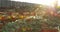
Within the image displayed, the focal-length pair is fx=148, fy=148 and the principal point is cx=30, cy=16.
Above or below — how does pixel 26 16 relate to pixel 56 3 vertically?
below

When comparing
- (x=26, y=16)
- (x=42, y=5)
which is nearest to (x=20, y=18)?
(x=26, y=16)

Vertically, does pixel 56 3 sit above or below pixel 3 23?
above

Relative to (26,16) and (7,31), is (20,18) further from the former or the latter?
(7,31)

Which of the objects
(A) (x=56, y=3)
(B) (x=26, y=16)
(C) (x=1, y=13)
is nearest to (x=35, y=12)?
(B) (x=26, y=16)

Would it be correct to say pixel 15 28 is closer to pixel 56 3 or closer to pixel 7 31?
pixel 7 31

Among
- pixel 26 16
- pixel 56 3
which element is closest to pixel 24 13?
pixel 26 16

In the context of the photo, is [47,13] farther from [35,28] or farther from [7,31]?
[7,31]

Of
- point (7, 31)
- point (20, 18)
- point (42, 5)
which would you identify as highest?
point (42, 5)

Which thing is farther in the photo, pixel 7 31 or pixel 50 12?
pixel 50 12

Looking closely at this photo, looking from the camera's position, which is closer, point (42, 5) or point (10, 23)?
point (10, 23)
